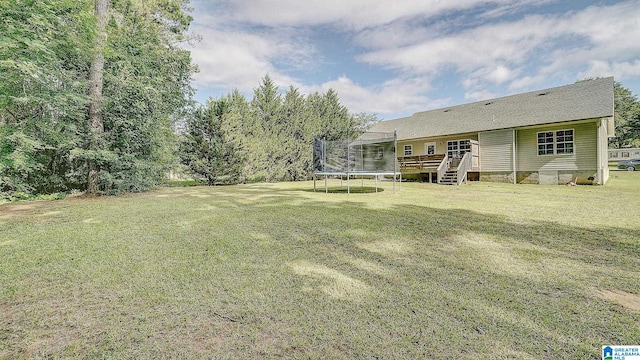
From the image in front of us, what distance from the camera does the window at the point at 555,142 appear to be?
41.7ft

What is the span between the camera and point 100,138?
8.50 m

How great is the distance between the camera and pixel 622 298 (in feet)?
6.61

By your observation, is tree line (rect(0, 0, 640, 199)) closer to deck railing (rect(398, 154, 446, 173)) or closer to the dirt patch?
deck railing (rect(398, 154, 446, 173))

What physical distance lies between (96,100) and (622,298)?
38.8 feet

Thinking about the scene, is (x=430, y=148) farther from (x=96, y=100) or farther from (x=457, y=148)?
(x=96, y=100)

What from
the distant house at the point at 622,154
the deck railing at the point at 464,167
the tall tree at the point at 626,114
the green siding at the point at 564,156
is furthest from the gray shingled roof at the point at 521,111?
the tall tree at the point at 626,114

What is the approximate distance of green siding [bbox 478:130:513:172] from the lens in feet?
46.3

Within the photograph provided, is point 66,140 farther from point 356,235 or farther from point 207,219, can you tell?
point 356,235

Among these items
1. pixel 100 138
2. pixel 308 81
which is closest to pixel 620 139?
pixel 308 81
